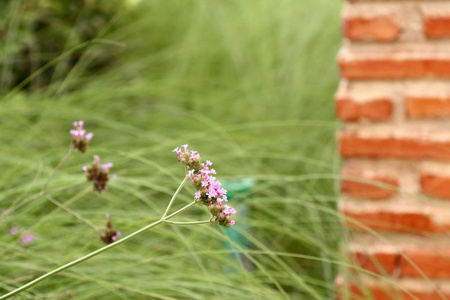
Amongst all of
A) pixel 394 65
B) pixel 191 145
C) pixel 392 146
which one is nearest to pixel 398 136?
pixel 392 146

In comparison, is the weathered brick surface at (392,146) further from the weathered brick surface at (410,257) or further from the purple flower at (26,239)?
the purple flower at (26,239)

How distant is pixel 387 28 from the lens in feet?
4.98

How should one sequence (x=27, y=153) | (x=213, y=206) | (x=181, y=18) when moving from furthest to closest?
(x=181, y=18) → (x=27, y=153) → (x=213, y=206)

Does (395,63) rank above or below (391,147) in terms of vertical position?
above

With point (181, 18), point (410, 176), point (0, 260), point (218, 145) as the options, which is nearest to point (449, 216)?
point (410, 176)

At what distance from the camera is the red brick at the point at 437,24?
148 cm

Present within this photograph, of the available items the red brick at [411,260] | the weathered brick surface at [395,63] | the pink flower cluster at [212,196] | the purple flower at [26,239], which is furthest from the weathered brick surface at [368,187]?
the pink flower cluster at [212,196]

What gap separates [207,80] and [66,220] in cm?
101

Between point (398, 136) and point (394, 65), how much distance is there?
0.46ft

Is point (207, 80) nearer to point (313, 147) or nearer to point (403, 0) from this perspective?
point (313, 147)

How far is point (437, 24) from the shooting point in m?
1.48

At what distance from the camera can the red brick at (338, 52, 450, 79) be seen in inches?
58.9

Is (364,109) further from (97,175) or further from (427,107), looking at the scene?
(97,175)

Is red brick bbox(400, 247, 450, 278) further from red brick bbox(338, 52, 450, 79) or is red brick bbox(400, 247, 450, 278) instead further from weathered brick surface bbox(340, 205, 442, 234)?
red brick bbox(338, 52, 450, 79)
